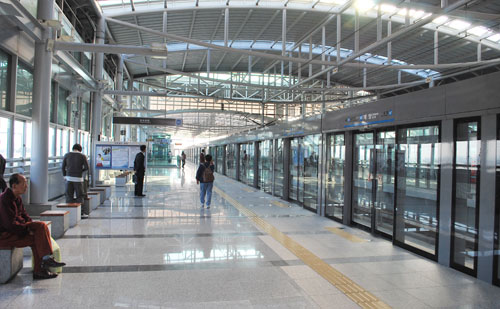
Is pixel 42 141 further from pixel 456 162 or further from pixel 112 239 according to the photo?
pixel 456 162

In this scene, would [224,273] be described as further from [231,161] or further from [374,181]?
[231,161]

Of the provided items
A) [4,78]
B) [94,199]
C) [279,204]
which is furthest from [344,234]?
[4,78]

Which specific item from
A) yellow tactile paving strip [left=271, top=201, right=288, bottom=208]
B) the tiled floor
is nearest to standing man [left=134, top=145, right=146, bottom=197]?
the tiled floor

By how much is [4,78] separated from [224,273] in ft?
22.0

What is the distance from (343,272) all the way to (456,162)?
2.20m

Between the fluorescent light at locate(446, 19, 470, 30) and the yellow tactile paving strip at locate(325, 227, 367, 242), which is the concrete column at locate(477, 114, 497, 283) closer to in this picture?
the yellow tactile paving strip at locate(325, 227, 367, 242)

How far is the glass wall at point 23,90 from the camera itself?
8234 mm

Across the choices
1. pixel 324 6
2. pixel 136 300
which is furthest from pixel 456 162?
pixel 324 6

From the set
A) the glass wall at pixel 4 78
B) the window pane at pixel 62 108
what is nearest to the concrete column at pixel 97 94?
the window pane at pixel 62 108

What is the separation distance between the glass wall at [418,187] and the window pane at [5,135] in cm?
799

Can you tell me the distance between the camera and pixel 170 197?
→ 38.5 feet

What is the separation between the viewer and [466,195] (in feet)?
15.1

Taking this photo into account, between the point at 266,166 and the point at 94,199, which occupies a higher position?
the point at 266,166

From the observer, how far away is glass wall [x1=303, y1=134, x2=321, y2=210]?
30.3ft
